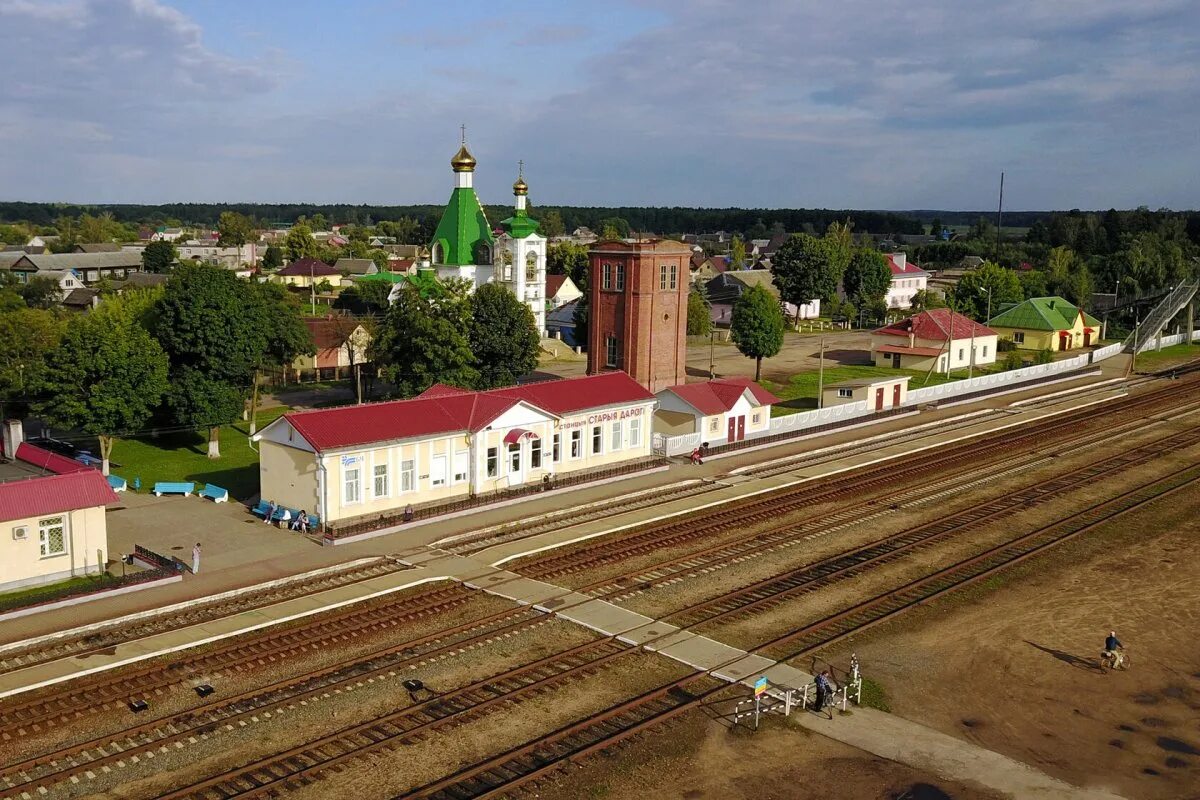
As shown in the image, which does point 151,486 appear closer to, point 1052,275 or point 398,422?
point 398,422

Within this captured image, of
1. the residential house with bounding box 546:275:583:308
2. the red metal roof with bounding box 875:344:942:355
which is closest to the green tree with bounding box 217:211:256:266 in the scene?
the residential house with bounding box 546:275:583:308

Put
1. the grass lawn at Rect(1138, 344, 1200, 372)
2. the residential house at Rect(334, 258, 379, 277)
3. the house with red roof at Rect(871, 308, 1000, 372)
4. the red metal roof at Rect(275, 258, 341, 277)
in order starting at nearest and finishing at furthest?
the house with red roof at Rect(871, 308, 1000, 372), the grass lawn at Rect(1138, 344, 1200, 372), the red metal roof at Rect(275, 258, 341, 277), the residential house at Rect(334, 258, 379, 277)

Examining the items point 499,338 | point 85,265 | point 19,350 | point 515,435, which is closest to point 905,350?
point 499,338

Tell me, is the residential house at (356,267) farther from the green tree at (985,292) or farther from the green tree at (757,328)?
the green tree at (757,328)

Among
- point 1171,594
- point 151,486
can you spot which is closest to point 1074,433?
point 1171,594

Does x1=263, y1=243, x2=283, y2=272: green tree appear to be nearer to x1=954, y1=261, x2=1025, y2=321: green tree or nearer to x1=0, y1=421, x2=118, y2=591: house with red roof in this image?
x1=954, y1=261, x2=1025, y2=321: green tree
